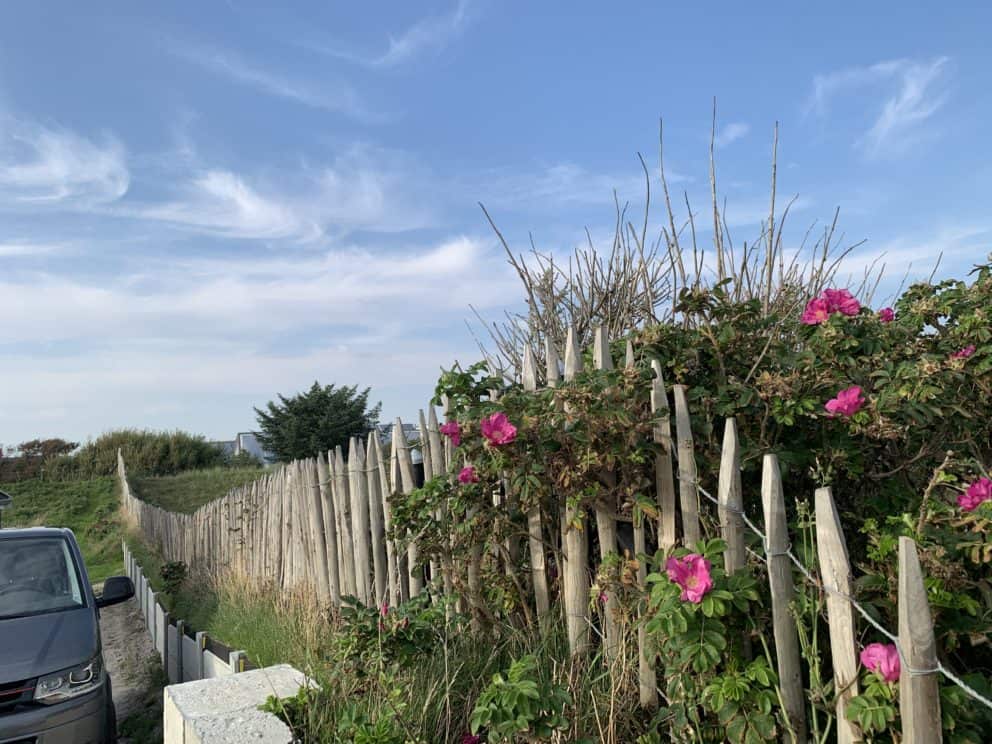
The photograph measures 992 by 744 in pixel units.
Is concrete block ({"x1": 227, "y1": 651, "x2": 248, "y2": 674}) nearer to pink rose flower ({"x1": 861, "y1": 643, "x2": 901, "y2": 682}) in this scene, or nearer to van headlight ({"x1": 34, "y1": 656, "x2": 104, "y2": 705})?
van headlight ({"x1": 34, "y1": 656, "x2": 104, "y2": 705})

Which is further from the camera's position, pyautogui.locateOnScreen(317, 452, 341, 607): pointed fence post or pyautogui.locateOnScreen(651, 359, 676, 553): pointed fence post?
pyautogui.locateOnScreen(317, 452, 341, 607): pointed fence post

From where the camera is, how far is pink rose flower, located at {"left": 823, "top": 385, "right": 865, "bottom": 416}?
2738 millimetres

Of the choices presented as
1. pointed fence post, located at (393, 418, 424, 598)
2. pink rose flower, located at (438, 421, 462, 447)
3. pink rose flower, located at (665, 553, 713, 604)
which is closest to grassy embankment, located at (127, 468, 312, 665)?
pointed fence post, located at (393, 418, 424, 598)

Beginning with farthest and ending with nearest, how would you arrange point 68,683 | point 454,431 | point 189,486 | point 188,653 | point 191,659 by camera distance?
point 189,486
point 188,653
point 191,659
point 68,683
point 454,431

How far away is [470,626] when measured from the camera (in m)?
3.73

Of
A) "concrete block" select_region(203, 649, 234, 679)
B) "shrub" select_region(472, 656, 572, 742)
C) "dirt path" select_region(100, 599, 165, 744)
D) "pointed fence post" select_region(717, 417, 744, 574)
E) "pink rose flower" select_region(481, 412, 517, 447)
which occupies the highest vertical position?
"pink rose flower" select_region(481, 412, 517, 447)

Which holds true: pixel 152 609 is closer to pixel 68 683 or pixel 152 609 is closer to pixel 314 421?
pixel 68 683

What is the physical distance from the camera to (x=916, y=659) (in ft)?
6.15

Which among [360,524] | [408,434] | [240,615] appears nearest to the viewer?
[360,524]

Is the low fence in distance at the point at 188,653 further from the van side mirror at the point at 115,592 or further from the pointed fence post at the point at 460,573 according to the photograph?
the pointed fence post at the point at 460,573

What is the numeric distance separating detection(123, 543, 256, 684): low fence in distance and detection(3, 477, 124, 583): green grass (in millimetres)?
9694

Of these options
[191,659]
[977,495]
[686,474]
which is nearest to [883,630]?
[977,495]

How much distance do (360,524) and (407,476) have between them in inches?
33.5

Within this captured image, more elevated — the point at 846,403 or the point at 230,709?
the point at 846,403
